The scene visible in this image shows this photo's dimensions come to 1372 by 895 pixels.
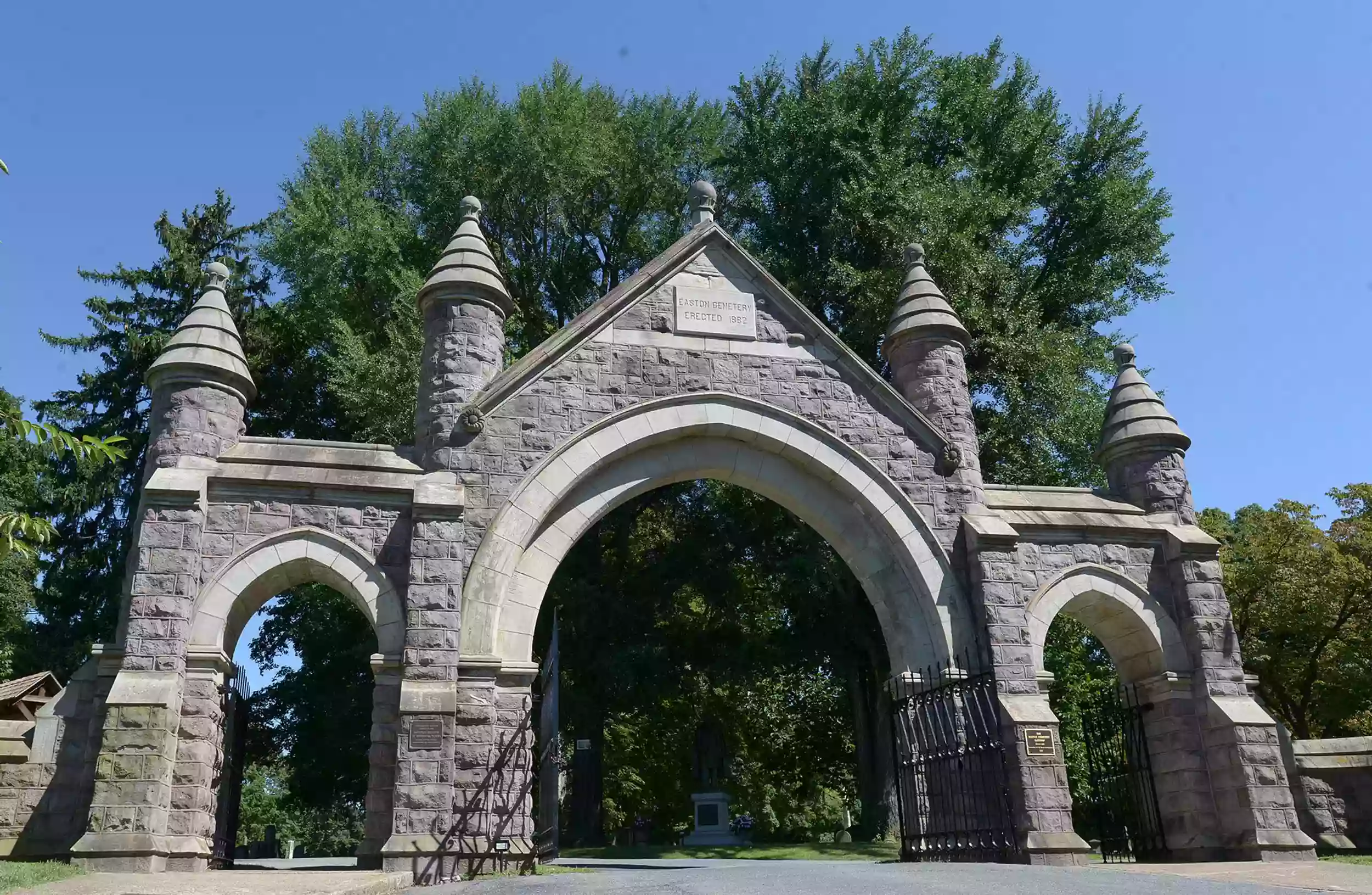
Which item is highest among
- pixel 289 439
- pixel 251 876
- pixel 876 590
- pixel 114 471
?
pixel 114 471

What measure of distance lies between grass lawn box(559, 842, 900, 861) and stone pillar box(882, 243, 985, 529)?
6084 millimetres

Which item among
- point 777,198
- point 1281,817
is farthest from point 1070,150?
point 1281,817

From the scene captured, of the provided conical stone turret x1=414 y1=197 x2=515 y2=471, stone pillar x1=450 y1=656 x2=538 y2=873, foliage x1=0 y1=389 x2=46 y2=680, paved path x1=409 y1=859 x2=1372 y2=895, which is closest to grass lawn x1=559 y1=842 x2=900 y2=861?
paved path x1=409 y1=859 x2=1372 y2=895

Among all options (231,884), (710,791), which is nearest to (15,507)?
(710,791)

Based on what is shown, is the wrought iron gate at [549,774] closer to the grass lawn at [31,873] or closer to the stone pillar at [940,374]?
the grass lawn at [31,873]

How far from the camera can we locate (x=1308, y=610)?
22266 mm

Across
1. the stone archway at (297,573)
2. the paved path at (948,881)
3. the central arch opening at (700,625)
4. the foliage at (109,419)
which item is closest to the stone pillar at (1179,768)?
the paved path at (948,881)

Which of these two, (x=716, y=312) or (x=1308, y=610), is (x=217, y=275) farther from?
(x=1308, y=610)

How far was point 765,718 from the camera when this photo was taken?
27734mm

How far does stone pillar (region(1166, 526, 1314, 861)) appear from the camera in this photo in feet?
34.7

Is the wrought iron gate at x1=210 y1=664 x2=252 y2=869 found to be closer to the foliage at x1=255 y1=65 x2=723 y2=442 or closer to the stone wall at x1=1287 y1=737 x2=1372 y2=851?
the foliage at x1=255 y1=65 x2=723 y2=442

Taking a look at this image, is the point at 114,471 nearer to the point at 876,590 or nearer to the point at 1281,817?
the point at 876,590

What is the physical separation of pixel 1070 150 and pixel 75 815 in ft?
64.9

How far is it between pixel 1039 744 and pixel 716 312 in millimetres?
5718
